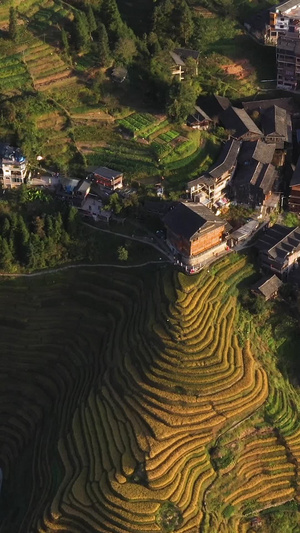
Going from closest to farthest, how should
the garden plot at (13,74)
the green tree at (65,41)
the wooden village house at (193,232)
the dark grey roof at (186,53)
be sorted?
1. the wooden village house at (193,232)
2. the garden plot at (13,74)
3. the green tree at (65,41)
4. the dark grey roof at (186,53)

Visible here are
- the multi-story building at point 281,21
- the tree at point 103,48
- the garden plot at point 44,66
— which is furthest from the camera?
the multi-story building at point 281,21

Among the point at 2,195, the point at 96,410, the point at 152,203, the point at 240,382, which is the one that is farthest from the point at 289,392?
the point at 2,195

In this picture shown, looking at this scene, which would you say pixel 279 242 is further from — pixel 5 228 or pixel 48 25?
pixel 48 25

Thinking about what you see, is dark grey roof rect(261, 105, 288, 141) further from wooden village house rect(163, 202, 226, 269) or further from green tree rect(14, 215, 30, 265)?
green tree rect(14, 215, 30, 265)

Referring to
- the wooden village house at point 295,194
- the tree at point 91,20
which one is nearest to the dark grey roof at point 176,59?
the tree at point 91,20

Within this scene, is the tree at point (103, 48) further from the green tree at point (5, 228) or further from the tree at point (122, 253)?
the tree at point (122, 253)

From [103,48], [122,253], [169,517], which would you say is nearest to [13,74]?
[103,48]
